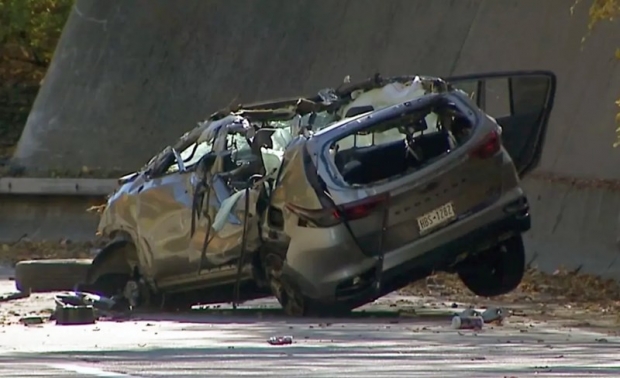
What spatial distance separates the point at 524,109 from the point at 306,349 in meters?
5.16

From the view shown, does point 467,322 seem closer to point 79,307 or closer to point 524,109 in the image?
point 524,109

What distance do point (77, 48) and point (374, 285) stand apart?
20413mm

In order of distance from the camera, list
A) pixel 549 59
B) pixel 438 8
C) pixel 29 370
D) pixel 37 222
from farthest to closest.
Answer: pixel 37 222 → pixel 438 8 → pixel 549 59 → pixel 29 370

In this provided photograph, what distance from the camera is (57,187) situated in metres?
29.1

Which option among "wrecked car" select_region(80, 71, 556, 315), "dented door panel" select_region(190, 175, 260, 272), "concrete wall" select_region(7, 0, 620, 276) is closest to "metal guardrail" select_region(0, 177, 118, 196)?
"concrete wall" select_region(7, 0, 620, 276)

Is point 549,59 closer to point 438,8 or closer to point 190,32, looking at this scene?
point 438,8

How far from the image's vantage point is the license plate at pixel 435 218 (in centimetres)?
1483

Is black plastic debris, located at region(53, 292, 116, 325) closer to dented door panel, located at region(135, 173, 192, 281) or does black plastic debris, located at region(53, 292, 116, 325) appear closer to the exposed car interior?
dented door panel, located at region(135, 173, 192, 281)

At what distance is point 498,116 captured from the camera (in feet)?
57.7

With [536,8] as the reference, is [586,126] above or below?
below

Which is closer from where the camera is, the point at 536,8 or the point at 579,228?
the point at 579,228

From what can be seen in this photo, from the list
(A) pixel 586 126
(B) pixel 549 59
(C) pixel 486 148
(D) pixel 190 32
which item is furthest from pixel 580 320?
(D) pixel 190 32

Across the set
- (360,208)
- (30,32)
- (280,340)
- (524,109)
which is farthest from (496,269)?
(30,32)

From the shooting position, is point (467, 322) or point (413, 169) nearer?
point (467, 322)
